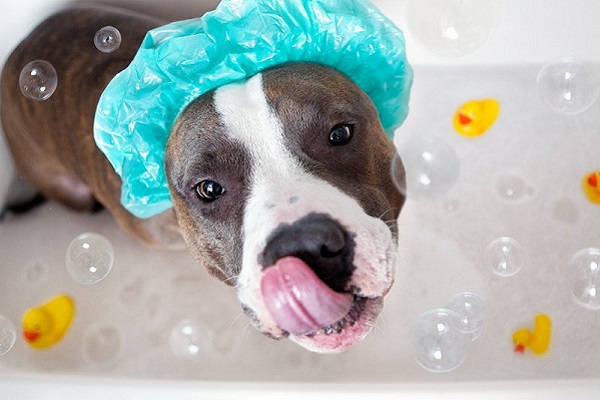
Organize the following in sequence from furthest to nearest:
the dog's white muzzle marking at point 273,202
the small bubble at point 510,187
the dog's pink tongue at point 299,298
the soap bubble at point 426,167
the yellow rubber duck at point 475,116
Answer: the yellow rubber duck at point 475,116
the small bubble at point 510,187
the soap bubble at point 426,167
the dog's white muzzle marking at point 273,202
the dog's pink tongue at point 299,298

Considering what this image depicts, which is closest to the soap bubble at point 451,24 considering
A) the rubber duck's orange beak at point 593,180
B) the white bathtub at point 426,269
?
the white bathtub at point 426,269

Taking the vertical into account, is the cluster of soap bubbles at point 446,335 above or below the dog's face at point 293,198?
below

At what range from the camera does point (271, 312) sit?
5.07 feet

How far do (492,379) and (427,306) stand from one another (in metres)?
0.43

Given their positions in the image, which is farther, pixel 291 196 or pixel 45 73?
pixel 45 73

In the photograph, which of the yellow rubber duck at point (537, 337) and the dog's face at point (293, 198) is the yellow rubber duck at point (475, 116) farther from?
the dog's face at point (293, 198)

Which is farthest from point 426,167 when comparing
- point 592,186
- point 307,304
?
point 592,186

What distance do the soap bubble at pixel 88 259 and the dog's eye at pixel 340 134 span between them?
102 cm

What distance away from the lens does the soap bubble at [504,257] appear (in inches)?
97.0

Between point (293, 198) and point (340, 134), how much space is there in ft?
0.95

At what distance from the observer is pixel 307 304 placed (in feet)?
4.81

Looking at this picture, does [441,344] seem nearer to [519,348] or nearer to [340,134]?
[519,348]

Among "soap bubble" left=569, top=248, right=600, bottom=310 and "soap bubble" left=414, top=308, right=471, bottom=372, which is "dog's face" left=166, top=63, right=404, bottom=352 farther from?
Answer: "soap bubble" left=569, top=248, right=600, bottom=310

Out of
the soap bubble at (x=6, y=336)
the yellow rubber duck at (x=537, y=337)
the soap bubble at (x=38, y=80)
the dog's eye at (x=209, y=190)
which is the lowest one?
the soap bubble at (x=6, y=336)
